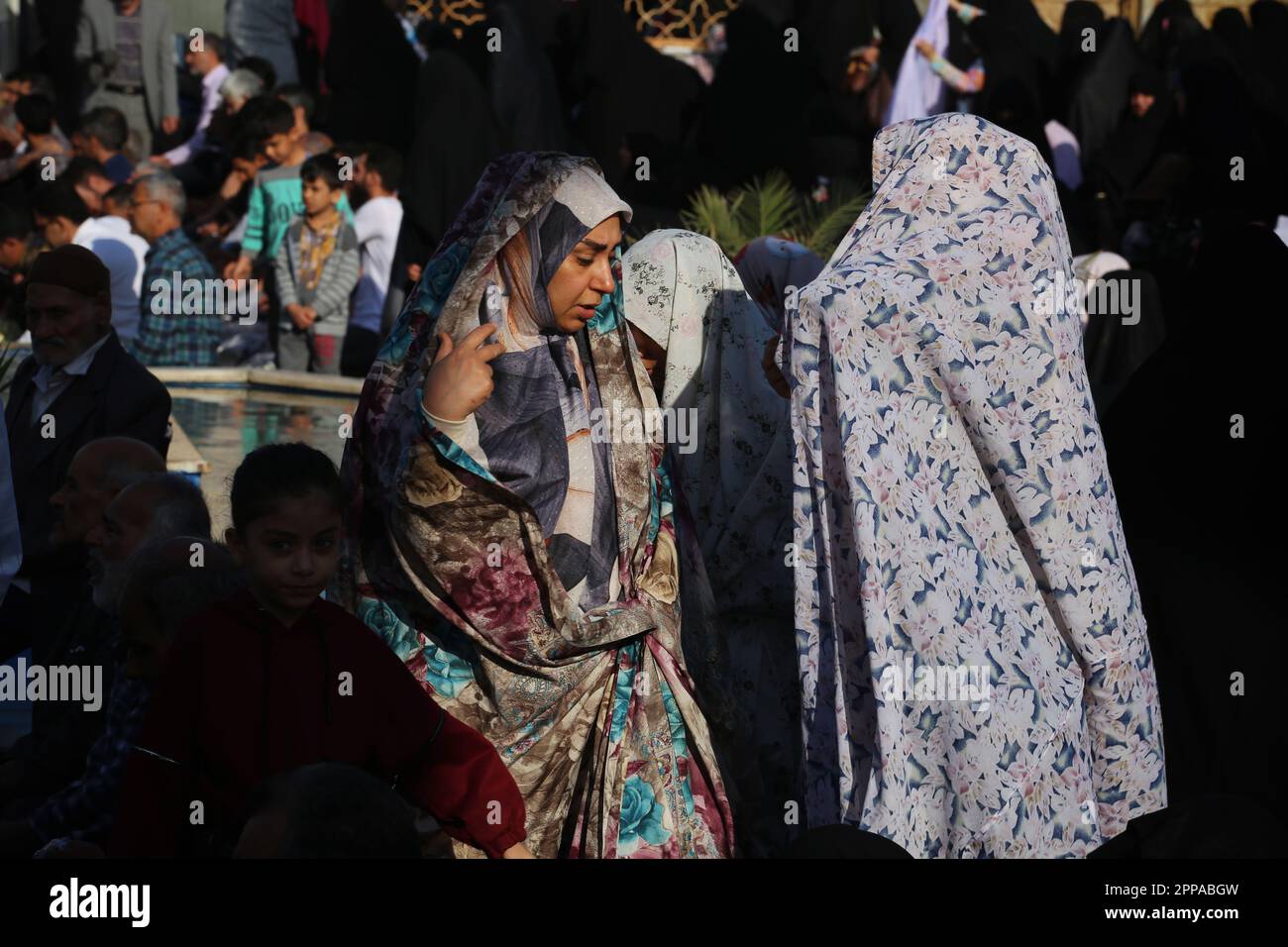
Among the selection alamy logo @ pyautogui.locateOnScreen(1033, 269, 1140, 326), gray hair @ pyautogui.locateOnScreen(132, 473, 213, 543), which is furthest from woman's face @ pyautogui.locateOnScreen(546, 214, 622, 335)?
alamy logo @ pyautogui.locateOnScreen(1033, 269, 1140, 326)

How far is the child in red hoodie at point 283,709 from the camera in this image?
9.50 ft

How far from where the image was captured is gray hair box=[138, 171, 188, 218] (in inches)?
356

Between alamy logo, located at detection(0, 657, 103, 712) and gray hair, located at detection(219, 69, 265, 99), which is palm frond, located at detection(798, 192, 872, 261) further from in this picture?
alamy logo, located at detection(0, 657, 103, 712)

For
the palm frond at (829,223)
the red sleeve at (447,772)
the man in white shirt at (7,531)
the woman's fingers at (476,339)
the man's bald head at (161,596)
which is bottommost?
the red sleeve at (447,772)

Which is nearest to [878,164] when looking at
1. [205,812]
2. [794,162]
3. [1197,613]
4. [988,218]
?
[988,218]

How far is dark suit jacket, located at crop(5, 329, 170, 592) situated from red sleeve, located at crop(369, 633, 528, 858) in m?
2.18

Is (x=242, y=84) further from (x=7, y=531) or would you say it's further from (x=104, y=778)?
(x=104, y=778)

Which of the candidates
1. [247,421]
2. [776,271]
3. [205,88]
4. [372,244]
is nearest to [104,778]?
[776,271]

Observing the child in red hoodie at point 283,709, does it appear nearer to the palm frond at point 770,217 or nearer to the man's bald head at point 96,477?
the man's bald head at point 96,477

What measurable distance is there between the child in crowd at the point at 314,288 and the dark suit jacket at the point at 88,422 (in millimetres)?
4202

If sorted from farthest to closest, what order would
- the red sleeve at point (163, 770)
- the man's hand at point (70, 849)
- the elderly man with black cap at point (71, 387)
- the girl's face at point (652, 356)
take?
the elderly man with black cap at point (71, 387) → the girl's face at point (652, 356) → the man's hand at point (70, 849) → the red sleeve at point (163, 770)

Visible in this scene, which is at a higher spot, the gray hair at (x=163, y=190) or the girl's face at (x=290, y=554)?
the gray hair at (x=163, y=190)

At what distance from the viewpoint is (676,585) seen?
13.1ft
